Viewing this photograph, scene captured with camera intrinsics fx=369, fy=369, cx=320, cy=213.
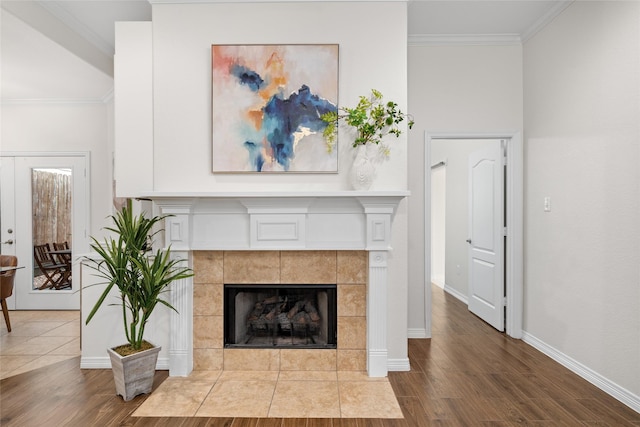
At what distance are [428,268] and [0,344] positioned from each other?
404 centimetres

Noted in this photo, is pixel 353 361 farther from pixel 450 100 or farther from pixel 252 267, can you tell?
pixel 450 100

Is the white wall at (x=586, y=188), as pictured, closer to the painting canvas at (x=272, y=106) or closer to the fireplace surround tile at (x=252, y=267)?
the painting canvas at (x=272, y=106)

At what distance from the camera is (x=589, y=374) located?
2.62 meters

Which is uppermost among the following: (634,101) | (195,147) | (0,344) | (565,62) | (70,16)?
(70,16)

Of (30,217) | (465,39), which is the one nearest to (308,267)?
(465,39)

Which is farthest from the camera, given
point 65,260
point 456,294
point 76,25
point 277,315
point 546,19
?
point 456,294

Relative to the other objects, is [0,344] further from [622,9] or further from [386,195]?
[622,9]

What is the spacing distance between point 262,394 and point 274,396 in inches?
3.5

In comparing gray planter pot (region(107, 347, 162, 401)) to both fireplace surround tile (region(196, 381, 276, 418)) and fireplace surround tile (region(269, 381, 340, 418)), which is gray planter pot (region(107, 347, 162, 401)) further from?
fireplace surround tile (region(269, 381, 340, 418))

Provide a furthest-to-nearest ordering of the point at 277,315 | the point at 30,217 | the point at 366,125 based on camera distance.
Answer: the point at 30,217
the point at 277,315
the point at 366,125

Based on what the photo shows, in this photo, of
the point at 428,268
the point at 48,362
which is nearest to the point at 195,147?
the point at 48,362

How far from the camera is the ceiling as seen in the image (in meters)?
2.93

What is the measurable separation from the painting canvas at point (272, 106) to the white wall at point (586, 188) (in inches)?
71.6

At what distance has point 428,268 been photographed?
3.56 m
